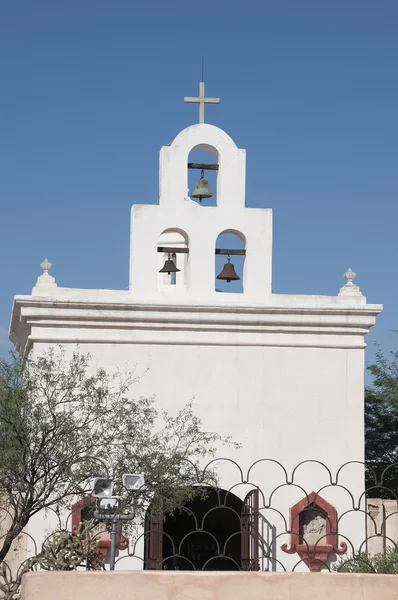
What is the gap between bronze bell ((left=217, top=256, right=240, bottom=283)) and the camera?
18.2 metres

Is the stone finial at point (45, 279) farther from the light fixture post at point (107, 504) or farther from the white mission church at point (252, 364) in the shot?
the light fixture post at point (107, 504)

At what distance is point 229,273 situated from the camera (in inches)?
718

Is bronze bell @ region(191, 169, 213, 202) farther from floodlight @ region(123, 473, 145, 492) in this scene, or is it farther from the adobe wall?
the adobe wall

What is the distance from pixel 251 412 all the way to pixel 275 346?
3.43ft

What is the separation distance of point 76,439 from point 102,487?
254 centimetres

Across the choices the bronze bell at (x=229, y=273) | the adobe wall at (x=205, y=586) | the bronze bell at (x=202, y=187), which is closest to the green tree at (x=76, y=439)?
the bronze bell at (x=229, y=273)

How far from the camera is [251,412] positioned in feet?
55.8

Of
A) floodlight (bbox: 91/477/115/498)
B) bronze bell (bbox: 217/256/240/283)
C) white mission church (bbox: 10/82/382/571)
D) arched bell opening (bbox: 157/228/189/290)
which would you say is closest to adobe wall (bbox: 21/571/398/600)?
floodlight (bbox: 91/477/115/498)

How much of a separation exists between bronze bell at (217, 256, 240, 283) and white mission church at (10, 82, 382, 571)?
681 millimetres

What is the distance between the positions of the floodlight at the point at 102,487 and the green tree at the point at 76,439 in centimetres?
122

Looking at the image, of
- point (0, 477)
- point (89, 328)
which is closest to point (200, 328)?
point (89, 328)

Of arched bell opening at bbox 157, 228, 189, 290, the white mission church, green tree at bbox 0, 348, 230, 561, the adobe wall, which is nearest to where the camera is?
the adobe wall

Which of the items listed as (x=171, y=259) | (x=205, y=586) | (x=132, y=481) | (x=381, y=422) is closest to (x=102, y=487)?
(x=132, y=481)

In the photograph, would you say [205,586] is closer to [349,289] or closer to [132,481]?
[132,481]
